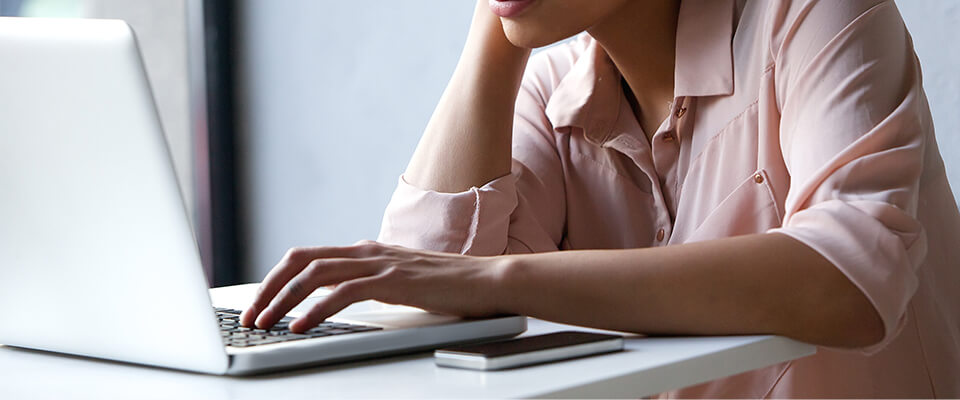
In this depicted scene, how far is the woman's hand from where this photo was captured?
0.69 meters

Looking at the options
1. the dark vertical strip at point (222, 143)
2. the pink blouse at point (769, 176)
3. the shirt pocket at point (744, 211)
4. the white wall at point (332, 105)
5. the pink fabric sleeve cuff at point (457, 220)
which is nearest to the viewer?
the pink blouse at point (769, 176)

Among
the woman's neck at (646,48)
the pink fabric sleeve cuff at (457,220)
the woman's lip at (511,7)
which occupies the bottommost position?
the pink fabric sleeve cuff at (457,220)

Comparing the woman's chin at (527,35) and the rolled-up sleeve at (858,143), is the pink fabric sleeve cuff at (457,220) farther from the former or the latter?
the rolled-up sleeve at (858,143)

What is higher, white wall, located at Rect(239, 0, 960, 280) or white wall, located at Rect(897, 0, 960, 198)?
white wall, located at Rect(897, 0, 960, 198)

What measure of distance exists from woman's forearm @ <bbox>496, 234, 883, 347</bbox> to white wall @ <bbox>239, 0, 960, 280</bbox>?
155cm

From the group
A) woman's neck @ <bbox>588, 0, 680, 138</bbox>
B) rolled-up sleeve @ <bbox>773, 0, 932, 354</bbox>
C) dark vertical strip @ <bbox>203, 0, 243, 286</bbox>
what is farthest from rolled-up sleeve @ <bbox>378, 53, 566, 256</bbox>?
dark vertical strip @ <bbox>203, 0, 243, 286</bbox>

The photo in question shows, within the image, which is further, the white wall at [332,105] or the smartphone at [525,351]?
the white wall at [332,105]

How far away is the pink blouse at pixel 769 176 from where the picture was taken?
2.62 ft

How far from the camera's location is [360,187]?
8.39 feet

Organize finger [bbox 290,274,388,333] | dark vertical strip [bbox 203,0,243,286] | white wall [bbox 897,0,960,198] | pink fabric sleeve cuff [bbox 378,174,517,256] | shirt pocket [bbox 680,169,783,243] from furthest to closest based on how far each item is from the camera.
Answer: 1. dark vertical strip [bbox 203,0,243,286]
2. white wall [bbox 897,0,960,198]
3. pink fabric sleeve cuff [bbox 378,174,517,256]
4. shirt pocket [bbox 680,169,783,243]
5. finger [bbox 290,274,388,333]

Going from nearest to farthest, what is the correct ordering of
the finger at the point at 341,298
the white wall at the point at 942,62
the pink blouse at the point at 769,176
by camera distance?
the finger at the point at 341,298
the pink blouse at the point at 769,176
the white wall at the point at 942,62

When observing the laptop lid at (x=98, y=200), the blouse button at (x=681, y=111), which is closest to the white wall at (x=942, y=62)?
the blouse button at (x=681, y=111)

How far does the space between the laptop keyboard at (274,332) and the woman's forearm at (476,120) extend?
48 centimetres

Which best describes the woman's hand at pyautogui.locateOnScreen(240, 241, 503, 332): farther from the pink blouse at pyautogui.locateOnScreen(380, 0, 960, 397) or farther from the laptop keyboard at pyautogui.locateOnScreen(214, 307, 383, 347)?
the pink blouse at pyautogui.locateOnScreen(380, 0, 960, 397)
